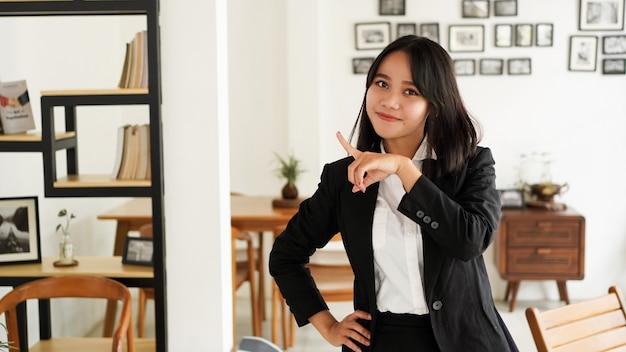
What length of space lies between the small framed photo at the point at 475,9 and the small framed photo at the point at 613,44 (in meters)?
0.92

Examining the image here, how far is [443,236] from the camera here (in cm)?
169

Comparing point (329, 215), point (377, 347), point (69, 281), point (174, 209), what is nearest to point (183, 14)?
point (174, 209)

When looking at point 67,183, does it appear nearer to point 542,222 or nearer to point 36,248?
point 36,248

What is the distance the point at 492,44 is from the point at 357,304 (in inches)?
187

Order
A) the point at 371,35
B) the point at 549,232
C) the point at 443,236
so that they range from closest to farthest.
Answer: the point at 443,236, the point at 549,232, the point at 371,35

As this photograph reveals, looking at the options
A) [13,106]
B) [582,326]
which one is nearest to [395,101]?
[582,326]

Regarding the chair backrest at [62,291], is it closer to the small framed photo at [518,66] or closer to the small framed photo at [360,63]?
the small framed photo at [360,63]

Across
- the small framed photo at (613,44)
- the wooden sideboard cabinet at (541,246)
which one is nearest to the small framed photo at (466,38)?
the small framed photo at (613,44)

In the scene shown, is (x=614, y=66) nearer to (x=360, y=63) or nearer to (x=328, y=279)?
(x=360, y=63)

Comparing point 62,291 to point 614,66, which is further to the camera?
point 614,66

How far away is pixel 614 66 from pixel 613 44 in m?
0.17

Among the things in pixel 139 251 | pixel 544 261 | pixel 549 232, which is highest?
pixel 139 251

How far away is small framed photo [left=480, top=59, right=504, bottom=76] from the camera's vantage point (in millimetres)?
6242

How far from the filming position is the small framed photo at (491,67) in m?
6.24
